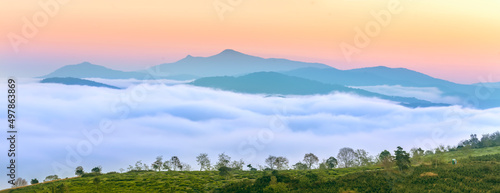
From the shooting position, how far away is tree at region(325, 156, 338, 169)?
460ft

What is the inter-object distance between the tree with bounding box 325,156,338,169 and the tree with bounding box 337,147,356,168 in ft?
33.7

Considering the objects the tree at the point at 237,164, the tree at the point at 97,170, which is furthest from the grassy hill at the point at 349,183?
the tree at the point at 237,164

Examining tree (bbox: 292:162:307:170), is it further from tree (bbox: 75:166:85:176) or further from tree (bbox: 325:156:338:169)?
tree (bbox: 75:166:85:176)

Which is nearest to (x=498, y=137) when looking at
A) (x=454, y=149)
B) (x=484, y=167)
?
(x=454, y=149)

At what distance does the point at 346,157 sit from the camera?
15575 centimetres

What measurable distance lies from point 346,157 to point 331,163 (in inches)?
691

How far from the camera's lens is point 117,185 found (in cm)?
10644

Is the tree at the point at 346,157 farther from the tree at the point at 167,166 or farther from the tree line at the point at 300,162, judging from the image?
the tree at the point at 167,166

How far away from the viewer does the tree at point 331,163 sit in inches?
5517

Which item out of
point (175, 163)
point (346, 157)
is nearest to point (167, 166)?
point (175, 163)

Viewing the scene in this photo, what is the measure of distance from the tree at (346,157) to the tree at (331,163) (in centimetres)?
1027

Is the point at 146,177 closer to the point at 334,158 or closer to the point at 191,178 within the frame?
the point at 191,178

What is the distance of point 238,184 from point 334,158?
62.4 m

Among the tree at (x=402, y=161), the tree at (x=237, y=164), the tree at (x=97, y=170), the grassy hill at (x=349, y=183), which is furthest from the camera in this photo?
the tree at (x=237, y=164)
